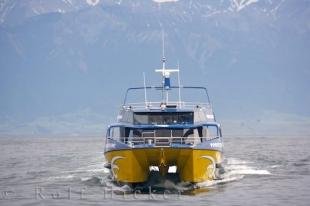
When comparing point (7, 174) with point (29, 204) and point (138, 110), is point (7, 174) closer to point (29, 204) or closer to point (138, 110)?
point (138, 110)

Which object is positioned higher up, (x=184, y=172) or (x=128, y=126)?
(x=128, y=126)

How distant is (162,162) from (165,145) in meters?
0.99

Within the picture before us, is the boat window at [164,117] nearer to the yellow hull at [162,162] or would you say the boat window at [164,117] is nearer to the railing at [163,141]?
the railing at [163,141]

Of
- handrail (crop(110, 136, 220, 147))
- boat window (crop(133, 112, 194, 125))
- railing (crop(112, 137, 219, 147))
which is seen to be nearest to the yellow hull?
railing (crop(112, 137, 219, 147))

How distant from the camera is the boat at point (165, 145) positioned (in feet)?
136

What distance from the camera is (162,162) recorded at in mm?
41938

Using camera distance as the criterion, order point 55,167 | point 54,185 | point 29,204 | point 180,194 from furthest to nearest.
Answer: point 55,167 < point 54,185 < point 180,194 < point 29,204

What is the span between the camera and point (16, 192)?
43375mm

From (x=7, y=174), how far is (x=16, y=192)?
14.9m

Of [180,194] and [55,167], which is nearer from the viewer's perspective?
[180,194]

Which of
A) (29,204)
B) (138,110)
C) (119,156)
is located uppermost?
(138,110)

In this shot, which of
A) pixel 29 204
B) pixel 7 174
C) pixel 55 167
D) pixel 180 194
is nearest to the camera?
pixel 29 204

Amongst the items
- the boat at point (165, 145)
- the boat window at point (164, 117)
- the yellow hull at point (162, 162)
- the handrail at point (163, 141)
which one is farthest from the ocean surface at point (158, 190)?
the boat window at point (164, 117)

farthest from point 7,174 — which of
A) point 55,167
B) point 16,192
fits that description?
point 16,192
